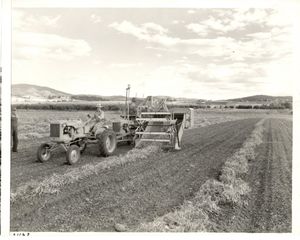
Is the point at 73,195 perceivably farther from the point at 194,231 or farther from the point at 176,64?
the point at 176,64

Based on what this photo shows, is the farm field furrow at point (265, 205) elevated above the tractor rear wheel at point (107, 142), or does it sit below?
below

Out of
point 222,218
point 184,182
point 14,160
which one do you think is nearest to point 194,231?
point 222,218

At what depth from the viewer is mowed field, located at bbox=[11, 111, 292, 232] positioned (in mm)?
4855

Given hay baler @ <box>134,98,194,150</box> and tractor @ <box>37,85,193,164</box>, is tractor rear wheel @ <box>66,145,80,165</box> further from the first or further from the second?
hay baler @ <box>134,98,194,150</box>

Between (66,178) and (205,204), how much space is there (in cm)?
260

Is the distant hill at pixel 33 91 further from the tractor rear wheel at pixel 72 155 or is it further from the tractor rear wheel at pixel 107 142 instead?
the tractor rear wheel at pixel 107 142

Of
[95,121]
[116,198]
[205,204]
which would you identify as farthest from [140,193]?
[95,121]

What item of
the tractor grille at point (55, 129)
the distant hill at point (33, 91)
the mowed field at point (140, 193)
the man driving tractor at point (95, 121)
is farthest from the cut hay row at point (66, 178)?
the distant hill at point (33, 91)

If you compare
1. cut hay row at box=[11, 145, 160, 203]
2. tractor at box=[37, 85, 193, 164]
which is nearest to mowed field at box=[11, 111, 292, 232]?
cut hay row at box=[11, 145, 160, 203]

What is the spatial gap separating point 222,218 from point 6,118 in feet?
13.5

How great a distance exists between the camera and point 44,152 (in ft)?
24.8

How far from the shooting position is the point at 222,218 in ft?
16.1

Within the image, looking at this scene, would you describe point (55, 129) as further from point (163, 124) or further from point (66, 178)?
point (163, 124)

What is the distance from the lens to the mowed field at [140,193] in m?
4.86
